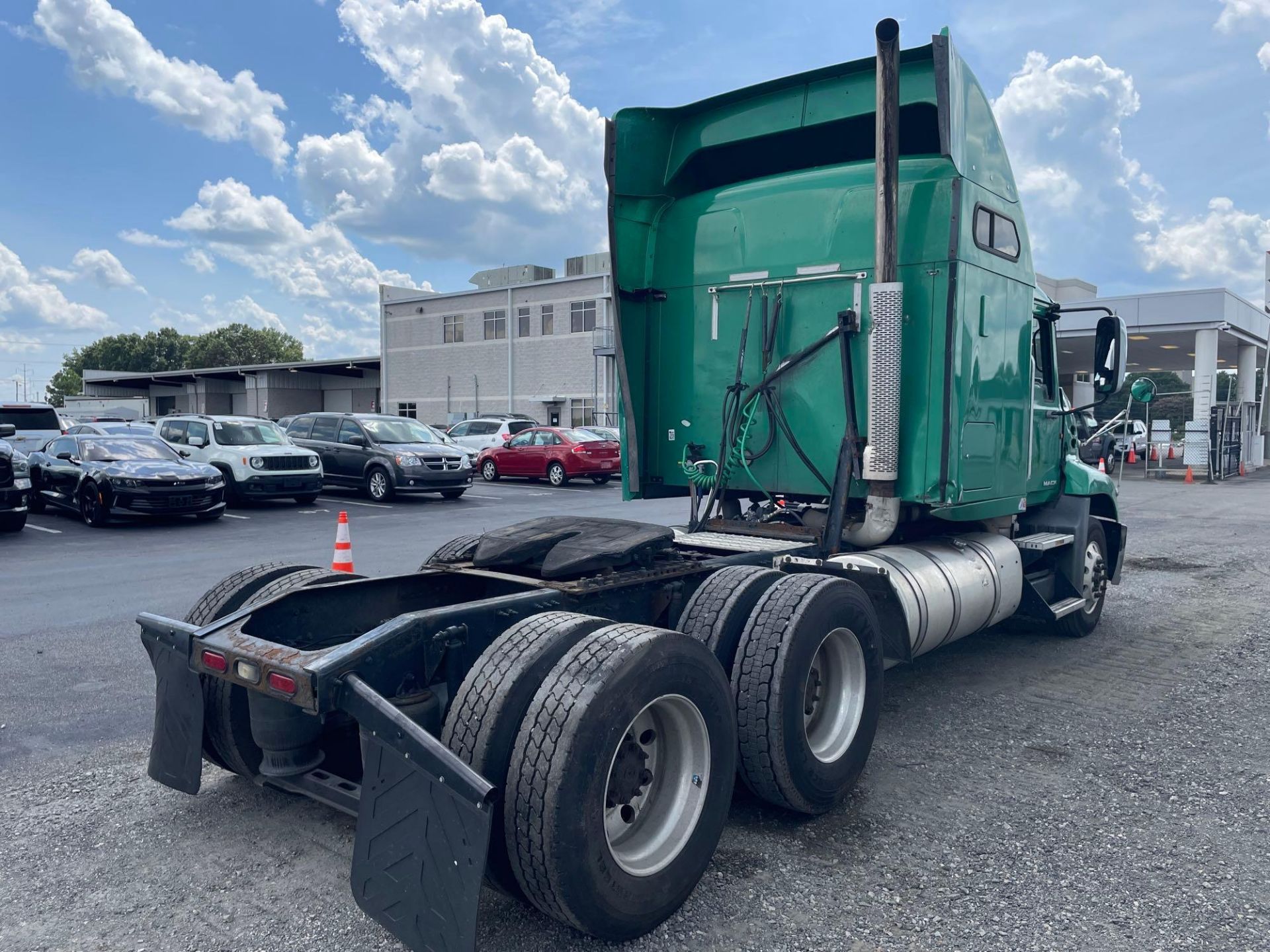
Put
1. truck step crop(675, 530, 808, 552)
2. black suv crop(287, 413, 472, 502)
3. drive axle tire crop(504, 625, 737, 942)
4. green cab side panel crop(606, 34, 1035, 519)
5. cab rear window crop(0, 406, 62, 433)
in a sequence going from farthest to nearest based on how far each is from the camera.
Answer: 1. black suv crop(287, 413, 472, 502)
2. cab rear window crop(0, 406, 62, 433)
3. green cab side panel crop(606, 34, 1035, 519)
4. truck step crop(675, 530, 808, 552)
5. drive axle tire crop(504, 625, 737, 942)

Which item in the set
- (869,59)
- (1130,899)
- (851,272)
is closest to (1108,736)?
(1130,899)

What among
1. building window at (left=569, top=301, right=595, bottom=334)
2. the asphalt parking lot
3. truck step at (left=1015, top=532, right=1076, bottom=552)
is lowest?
the asphalt parking lot

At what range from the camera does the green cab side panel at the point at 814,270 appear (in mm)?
5035

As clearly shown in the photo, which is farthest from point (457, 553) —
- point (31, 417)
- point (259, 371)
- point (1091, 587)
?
point (259, 371)

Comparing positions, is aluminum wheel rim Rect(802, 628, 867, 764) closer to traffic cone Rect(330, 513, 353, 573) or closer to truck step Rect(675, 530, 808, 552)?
truck step Rect(675, 530, 808, 552)

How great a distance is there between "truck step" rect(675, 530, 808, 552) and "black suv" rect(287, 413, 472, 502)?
13.3 m

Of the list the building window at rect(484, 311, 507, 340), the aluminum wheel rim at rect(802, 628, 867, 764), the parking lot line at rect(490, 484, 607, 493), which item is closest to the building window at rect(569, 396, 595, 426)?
the building window at rect(484, 311, 507, 340)

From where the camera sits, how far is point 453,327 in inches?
2128

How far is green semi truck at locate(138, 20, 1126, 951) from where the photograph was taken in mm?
2742

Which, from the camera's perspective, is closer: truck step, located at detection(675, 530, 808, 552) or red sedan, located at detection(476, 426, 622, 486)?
truck step, located at detection(675, 530, 808, 552)

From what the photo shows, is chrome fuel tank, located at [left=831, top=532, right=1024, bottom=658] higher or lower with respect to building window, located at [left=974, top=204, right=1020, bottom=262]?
lower

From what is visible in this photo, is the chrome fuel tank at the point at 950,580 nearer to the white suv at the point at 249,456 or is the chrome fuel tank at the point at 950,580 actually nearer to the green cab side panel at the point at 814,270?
the green cab side panel at the point at 814,270

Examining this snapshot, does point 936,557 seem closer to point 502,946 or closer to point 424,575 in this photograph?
point 424,575

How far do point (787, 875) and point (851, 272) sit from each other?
3.22 meters
